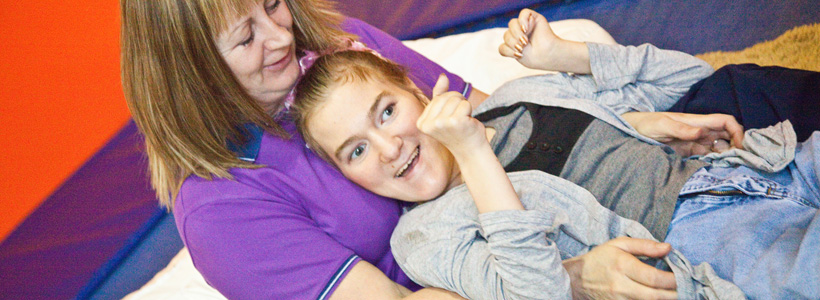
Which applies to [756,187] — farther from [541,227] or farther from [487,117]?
[487,117]

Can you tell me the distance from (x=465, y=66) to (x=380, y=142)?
2.55 ft

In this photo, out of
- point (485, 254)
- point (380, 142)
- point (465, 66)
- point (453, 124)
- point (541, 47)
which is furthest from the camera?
point (465, 66)

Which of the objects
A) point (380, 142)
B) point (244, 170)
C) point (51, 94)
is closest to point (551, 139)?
point (380, 142)

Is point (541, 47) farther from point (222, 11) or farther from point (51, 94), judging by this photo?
point (51, 94)

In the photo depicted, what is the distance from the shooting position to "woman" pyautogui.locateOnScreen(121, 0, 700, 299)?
803mm

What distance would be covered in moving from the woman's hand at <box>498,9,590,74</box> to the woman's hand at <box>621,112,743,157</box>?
162mm

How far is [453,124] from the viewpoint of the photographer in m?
0.69

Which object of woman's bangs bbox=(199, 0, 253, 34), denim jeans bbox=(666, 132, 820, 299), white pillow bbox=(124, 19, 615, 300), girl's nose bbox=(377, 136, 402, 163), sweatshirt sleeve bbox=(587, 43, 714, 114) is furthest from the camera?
white pillow bbox=(124, 19, 615, 300)

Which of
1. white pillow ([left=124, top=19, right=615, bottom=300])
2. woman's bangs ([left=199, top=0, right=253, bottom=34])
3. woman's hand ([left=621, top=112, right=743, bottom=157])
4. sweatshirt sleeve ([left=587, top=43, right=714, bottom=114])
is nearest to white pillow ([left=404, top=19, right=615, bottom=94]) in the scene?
white pillow ([left=124, top=19, right=615, bottom=300])

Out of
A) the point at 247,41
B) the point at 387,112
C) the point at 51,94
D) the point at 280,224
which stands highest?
the point at 247,41

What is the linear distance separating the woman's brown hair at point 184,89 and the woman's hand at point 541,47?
480 millimetres

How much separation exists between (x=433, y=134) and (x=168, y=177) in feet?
1.56

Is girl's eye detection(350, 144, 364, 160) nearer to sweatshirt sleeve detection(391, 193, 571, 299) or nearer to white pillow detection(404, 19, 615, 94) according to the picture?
sweatshirt sleeve detection(391, 193, 571, 299)

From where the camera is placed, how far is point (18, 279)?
130 cm
